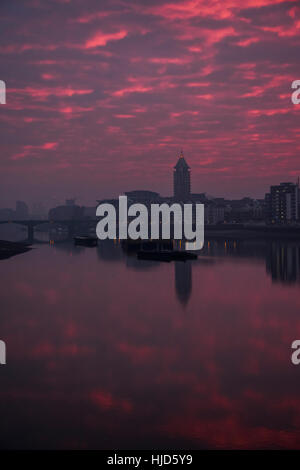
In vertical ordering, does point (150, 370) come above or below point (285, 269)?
below

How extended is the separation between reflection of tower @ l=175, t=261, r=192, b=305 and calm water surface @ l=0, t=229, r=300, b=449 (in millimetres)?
502

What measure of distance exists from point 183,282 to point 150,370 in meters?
38.5

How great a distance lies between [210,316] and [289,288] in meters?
20.2

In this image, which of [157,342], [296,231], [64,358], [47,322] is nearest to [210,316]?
[157,342]

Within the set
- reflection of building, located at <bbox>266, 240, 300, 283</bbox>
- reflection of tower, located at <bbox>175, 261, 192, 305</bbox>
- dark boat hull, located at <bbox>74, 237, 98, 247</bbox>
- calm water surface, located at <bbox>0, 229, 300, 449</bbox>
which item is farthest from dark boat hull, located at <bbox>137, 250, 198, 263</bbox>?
dark boat hull, located at <bbox>74, 237, 98, 247</bbox>

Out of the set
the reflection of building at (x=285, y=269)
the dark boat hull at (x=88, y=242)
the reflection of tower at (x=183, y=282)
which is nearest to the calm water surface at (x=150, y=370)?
the reflection of tower at (x=183, y=282)

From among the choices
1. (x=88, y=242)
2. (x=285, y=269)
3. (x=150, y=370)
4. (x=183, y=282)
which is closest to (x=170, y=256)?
(x=285, y=269)

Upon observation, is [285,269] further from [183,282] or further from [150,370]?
[150,370]

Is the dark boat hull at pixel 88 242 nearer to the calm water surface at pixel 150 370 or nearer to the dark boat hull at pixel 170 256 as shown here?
the dark boat hull at pixel 170 256

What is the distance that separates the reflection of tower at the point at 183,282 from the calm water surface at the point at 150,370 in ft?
1.65

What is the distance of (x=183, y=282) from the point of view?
63344 millimetres

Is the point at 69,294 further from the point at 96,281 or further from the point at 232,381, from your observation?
the point at 232,381

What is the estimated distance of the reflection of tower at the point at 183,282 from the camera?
2024 inches
